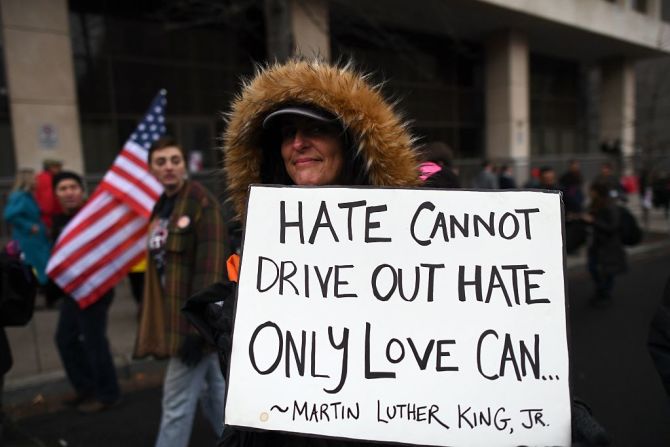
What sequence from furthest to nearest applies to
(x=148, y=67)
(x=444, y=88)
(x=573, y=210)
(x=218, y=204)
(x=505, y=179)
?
1. (x=444, y=88)
2. (x=505, y=179)
3. (x=148, y=67)
4. (x=573, y=210)
5. (x=218, y=204)

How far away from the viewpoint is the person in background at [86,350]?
3713 millimetres

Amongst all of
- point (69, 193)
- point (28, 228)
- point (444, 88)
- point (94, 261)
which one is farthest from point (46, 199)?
point (444, 88)

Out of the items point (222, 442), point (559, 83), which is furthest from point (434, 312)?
point (559, 83)

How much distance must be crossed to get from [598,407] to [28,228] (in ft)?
19.5

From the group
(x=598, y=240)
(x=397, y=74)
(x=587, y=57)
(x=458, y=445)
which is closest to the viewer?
(x=458, y=445)

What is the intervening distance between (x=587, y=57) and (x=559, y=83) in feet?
4.79

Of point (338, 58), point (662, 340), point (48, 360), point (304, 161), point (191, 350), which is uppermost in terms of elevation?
point (338, 58)

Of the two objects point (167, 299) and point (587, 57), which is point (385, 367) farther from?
point (587, 57)

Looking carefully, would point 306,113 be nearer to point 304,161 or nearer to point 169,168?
point 304,161

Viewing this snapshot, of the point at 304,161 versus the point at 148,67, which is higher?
the point at 148,67

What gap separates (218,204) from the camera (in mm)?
2850

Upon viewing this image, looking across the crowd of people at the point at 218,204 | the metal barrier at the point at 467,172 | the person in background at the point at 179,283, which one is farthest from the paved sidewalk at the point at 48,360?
the person in background at the point at 179,283

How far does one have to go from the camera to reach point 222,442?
55.4 inches

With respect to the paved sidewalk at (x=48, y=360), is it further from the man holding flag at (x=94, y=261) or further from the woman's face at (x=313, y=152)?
the woman's face at (x=313, y=152)
